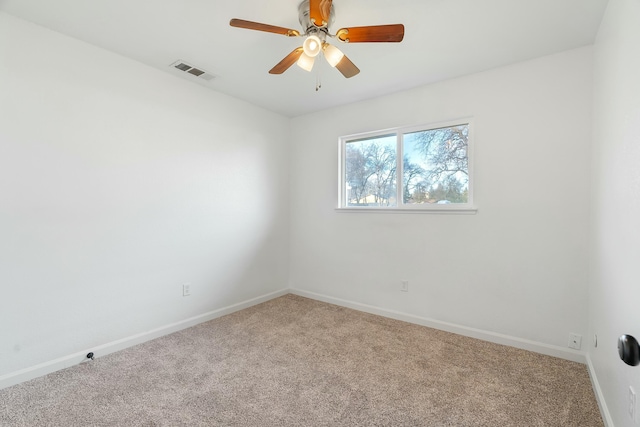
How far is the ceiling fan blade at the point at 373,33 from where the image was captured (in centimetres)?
158

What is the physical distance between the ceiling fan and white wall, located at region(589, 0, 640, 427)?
1.08m

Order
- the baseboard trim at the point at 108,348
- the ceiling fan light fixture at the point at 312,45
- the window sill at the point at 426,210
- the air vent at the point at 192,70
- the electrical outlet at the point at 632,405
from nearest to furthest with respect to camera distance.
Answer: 1. the electrical outlet at the point at 632,405
2. the ceiling fan light fixture at the point at 312,45
3. the baseboard trim at the point at 108,348
4. the air vent at the point at 192,70
5. the window sill at the point at 426,210

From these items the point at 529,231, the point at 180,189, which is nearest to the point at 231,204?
the point at 180,189

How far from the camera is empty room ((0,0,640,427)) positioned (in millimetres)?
1714

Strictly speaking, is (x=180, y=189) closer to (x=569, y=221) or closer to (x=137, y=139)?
(x=137, y=139)

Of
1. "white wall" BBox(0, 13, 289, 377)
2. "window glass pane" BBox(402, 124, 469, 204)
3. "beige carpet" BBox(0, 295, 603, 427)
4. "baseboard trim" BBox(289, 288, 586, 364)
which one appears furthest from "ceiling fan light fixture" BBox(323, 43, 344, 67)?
"baseboard trim" BBox(289, 288, 586, 364)

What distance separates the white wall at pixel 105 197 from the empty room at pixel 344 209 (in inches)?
0.6

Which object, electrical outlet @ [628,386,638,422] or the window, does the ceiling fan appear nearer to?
the window

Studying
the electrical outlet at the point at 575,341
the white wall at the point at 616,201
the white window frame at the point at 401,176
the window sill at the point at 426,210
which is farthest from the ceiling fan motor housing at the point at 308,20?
the electrical outlet at the point at 575,341

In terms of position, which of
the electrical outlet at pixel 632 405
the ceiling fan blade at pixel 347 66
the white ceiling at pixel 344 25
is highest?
the white ceiling at pixel 344 25

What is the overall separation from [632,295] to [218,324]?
306 cm

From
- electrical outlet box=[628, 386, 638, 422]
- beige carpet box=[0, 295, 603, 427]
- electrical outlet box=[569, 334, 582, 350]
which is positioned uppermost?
electrical outlet box=[628, 386, 638, 422]

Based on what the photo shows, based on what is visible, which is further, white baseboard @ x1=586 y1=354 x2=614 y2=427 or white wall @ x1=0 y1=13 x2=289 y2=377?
white wall @ x1=0 y1=13 x2=289 y2=377

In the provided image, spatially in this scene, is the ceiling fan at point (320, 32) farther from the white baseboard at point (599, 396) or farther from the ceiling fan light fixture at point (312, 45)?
the white baseboard at point (599, 396)
